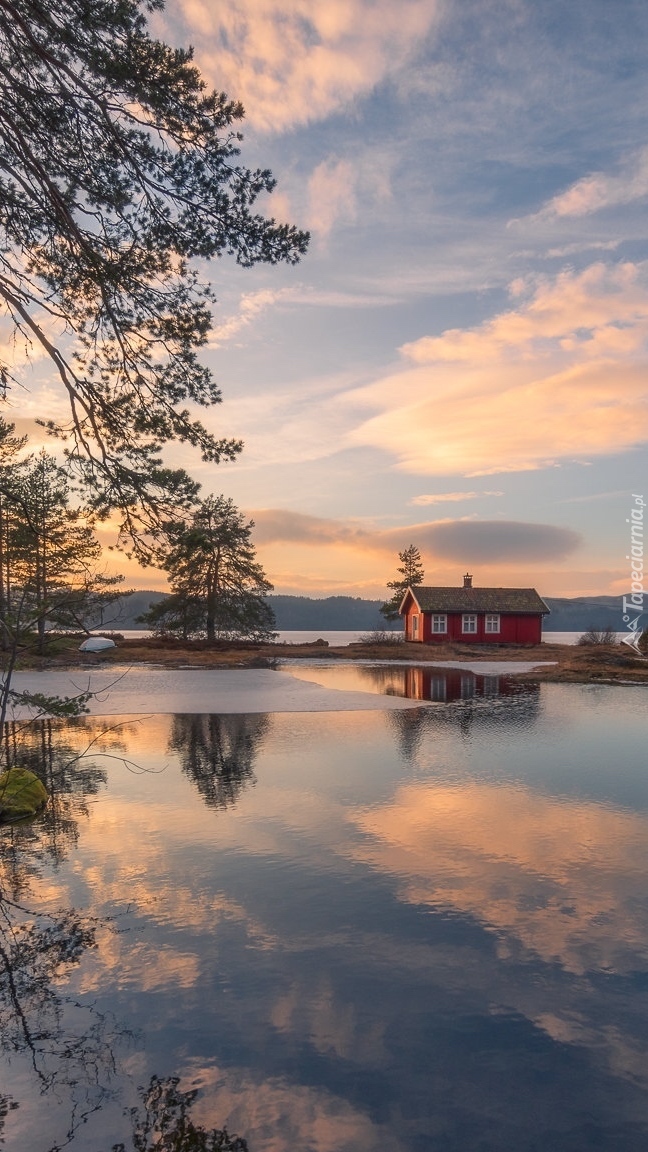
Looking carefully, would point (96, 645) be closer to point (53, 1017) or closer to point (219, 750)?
point (219, 750)

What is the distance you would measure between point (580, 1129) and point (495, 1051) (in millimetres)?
827

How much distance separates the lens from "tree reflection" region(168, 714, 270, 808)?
13.0 metres

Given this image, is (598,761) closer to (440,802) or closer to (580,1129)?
(440,802)

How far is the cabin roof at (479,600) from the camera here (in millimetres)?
56844

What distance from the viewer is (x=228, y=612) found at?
57.4 meters

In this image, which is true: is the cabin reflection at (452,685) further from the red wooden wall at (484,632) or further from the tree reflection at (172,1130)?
the tree reflection at (172,1130)

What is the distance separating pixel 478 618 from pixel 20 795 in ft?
160

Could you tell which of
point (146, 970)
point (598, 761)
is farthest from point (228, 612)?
point (146, 970)

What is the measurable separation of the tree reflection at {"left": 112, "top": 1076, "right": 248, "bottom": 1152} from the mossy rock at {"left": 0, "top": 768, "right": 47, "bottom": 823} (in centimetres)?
728

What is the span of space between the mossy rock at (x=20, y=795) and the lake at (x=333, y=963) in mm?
563

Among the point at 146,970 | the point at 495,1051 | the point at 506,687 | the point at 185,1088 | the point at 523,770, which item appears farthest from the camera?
the point at 506,687

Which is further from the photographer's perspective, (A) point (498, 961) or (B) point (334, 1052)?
(A) point (498, 961)

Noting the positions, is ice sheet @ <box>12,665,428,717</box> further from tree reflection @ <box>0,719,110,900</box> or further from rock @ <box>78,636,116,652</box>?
rock @ <box>78,636,116,652</box>

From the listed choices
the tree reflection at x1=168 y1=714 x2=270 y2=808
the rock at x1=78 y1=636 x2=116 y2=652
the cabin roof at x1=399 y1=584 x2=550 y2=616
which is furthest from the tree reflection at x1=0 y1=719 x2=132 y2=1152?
the cabin roof at x1=399 y1=584 x2=550 y2=616
